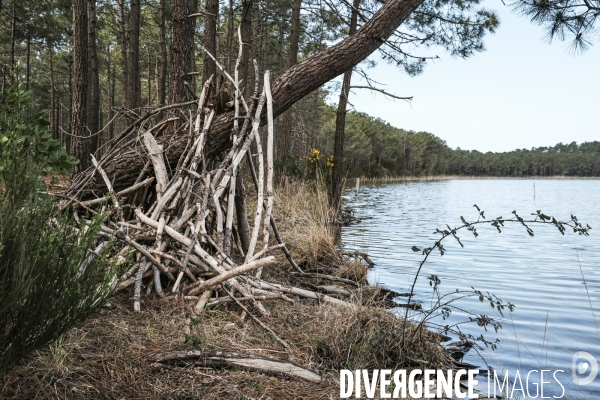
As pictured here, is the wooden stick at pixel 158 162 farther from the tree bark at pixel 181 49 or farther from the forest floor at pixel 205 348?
the forest floor at pixel 205 348

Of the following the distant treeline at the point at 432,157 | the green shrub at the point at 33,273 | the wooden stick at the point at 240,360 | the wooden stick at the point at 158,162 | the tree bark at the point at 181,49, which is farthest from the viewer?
the distant treeline at the point at 432,157

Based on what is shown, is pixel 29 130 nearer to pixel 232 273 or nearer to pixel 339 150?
pixel 232 273

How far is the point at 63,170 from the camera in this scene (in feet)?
12.3

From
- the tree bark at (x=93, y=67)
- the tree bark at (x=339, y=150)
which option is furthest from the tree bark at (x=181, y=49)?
the tree bark at (x=339, y=150)

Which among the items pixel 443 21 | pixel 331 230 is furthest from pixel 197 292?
pixel 443 21

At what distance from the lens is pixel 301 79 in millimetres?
4652

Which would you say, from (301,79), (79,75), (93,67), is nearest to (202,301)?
(301,79)

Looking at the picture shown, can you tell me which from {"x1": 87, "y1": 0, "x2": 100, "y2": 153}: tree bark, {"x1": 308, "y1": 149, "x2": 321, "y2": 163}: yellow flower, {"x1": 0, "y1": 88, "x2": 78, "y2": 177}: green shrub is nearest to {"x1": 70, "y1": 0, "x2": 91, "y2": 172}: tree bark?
{"x1": 87, "y1": 0, "x2": 100, "y2": 153}: tree bark

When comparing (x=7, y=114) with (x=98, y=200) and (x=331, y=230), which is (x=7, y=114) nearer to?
(x=98, y=200)

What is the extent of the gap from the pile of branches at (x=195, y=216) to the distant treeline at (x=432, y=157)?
155 ft

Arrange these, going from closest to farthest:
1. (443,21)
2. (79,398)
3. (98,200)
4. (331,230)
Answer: (79,398)
(98,200)
(331,230)
(443,21)

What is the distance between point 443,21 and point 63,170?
24.4 ft

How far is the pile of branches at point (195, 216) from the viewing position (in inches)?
138

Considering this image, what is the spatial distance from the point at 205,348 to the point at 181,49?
3.74 meters
